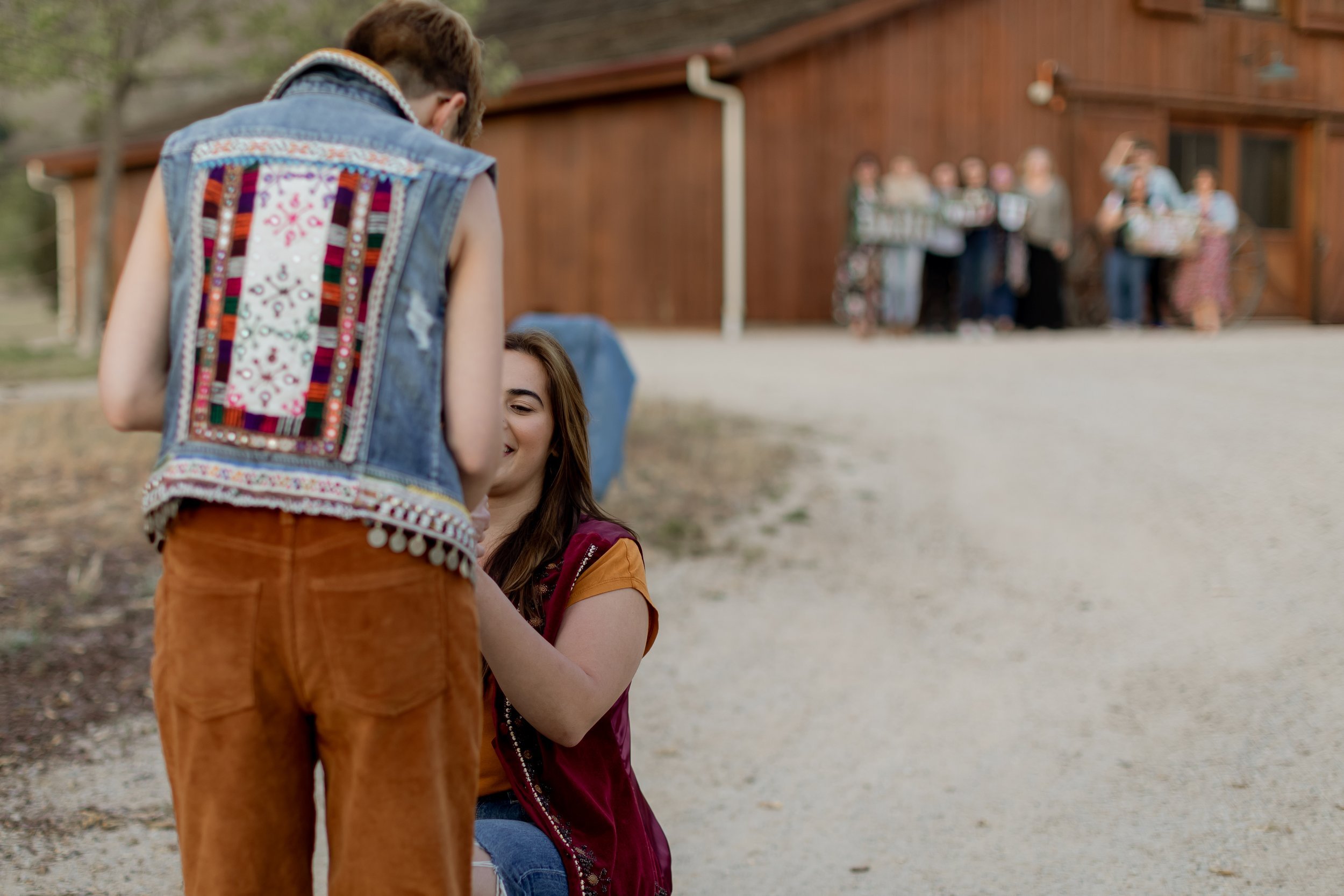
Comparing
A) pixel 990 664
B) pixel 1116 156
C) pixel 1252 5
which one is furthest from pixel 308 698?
pixel 1252 5

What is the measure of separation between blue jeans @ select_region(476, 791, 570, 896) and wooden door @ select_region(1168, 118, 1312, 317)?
15811 mm

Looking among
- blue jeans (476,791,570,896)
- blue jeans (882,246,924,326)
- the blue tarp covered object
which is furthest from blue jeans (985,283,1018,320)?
blue jeans (476,791,570,896)

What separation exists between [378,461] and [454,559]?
146 mm

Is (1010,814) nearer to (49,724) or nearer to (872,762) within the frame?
(872,762)

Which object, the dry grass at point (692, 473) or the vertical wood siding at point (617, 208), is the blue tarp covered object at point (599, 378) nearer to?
the dry grass at point (692, 473)

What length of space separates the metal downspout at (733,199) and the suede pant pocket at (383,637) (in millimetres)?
11898

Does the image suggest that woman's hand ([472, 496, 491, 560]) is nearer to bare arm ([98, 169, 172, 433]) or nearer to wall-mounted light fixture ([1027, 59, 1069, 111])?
bare arm ([98, 169, 172, 433])

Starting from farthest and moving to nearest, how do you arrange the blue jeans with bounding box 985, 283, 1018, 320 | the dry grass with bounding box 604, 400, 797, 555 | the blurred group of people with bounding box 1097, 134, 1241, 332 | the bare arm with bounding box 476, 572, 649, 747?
1. the blurred group of people with bounding box 1097, 134, 1241, 332
2. the blue jeans with bounding box 985, 283, 1018, 320
3. the dry grass with bounding box 604, 400, 797, 555
4. the bare arm with bounding box 476, 572, 649, 747

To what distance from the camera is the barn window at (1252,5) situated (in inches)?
649

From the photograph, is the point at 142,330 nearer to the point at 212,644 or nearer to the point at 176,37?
the point at 212,644

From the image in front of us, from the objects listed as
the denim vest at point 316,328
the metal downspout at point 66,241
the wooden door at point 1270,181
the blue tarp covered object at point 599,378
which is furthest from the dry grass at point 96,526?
the metal downspout at point 66,241

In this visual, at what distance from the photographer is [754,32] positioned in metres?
13.3

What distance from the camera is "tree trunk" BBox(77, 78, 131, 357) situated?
1347 cm

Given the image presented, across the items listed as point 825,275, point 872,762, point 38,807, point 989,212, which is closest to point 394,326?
point 38,807
